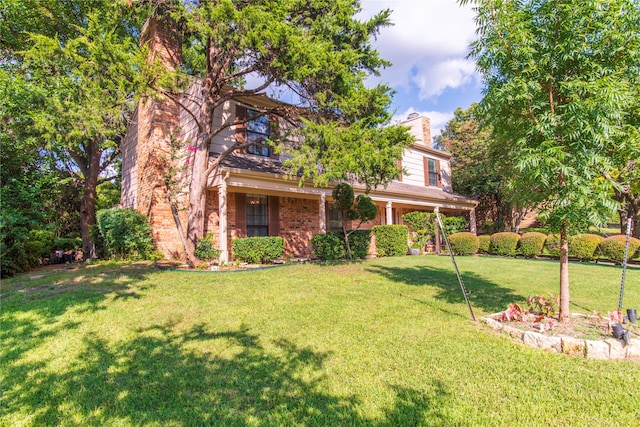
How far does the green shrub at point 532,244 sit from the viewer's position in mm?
12250

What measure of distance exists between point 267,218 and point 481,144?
1475 centimetres

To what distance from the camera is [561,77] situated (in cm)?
394

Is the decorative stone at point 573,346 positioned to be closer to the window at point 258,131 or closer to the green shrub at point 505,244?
the window at point 258,131

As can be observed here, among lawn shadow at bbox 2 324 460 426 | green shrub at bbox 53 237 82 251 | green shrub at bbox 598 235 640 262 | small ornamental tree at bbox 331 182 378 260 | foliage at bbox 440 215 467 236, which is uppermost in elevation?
small ornamental tree at bbox 331 182 378 260

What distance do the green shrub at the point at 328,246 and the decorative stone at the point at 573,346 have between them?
294 inches

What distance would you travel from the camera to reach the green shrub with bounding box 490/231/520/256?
1305 centimetres

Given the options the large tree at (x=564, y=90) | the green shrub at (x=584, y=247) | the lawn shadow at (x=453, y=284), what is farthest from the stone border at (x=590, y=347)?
the green shrub at (x=584, y=247)

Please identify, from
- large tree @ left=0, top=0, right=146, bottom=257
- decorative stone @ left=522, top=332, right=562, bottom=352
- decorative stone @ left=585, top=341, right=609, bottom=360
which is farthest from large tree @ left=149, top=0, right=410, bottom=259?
decorative stone @ left=585, top=341, right=609, bottom=360

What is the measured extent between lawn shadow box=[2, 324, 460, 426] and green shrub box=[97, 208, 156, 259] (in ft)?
21.8

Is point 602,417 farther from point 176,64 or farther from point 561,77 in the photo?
point 176,64

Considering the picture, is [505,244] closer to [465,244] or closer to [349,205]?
[465,244]

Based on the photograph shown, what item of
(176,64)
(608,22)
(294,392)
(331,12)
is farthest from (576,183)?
(176,64)

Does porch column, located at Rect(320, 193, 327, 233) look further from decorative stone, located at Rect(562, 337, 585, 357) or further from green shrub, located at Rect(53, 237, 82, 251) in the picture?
green shrub, located at Rect(53, 237, 82, 251)

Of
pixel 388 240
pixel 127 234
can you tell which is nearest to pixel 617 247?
pixel 388 240
